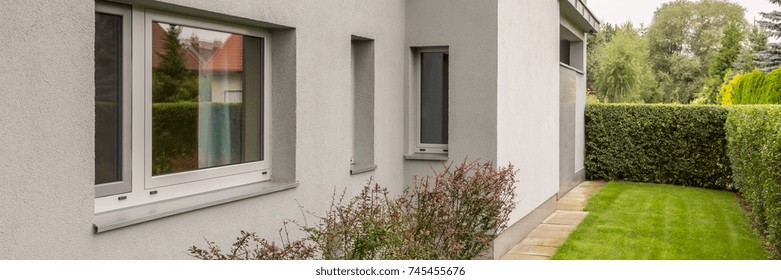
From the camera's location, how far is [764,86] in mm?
24297

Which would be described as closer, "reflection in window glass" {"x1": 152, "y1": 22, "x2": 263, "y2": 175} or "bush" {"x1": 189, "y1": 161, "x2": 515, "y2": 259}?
"bush" {"x1": 189, "y1": 161, "x2": 515, "y2": 259}

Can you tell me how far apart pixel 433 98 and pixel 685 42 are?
53.7 meters

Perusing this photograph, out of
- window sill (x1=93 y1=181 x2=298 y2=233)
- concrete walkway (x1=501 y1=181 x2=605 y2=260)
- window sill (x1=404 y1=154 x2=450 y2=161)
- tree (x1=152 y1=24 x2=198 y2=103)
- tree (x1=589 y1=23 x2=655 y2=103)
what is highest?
tree (x1=589 y1=23 x2=655 y2=103)

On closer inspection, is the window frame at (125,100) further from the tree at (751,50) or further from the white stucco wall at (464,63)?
the tree at (751,50)

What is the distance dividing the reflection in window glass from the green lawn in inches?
202

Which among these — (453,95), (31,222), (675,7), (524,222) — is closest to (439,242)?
(453,95)

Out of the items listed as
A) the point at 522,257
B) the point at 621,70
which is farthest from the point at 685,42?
the point at 522,257

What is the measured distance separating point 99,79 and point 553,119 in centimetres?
1022

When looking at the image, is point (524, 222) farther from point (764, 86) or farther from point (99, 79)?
point (764, 86)

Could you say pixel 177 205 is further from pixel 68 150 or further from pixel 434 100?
pixel 434 100

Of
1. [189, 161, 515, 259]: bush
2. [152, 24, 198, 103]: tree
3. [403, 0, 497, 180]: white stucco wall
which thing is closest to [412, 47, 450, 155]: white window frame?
[403, 0, 497, 180]: white stucco wall

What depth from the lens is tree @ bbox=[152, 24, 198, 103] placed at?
5227 millimetres

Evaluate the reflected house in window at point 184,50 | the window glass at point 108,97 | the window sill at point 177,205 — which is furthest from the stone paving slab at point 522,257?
the window glass at point 108,97

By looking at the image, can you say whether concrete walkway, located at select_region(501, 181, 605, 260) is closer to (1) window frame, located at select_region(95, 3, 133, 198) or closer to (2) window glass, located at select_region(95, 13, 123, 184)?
A: (1) window frame, located at select_region(95, 3, 133, 198)
